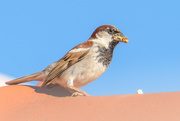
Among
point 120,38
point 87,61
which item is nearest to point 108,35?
point 120,38

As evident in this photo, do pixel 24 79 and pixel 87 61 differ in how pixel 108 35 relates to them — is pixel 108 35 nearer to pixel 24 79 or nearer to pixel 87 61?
pixel 87 61

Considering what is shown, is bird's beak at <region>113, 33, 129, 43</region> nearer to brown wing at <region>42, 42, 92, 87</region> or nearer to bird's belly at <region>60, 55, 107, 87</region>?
brown wing at <region>42, 42, 92, 87</region>

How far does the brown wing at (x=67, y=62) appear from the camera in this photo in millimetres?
6965

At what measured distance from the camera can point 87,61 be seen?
6820 mm

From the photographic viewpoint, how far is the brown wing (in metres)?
6.96

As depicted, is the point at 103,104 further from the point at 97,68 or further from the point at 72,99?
the point at 97,68

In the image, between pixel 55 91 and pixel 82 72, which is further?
pixel 55 91

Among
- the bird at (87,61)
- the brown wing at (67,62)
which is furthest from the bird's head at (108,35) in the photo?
the brown wing at (67,62)

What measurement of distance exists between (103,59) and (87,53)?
17.6 inches

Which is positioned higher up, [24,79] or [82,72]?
[24,79]

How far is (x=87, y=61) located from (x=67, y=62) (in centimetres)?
60

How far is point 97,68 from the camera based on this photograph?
6.84 m

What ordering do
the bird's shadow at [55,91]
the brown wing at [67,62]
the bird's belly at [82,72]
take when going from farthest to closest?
the bird's shadow at [55,91] < the brown wing at [67,62] < the bird's belly at [82,72]

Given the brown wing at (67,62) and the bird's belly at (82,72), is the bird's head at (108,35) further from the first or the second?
the bird's belly at (82,72)
